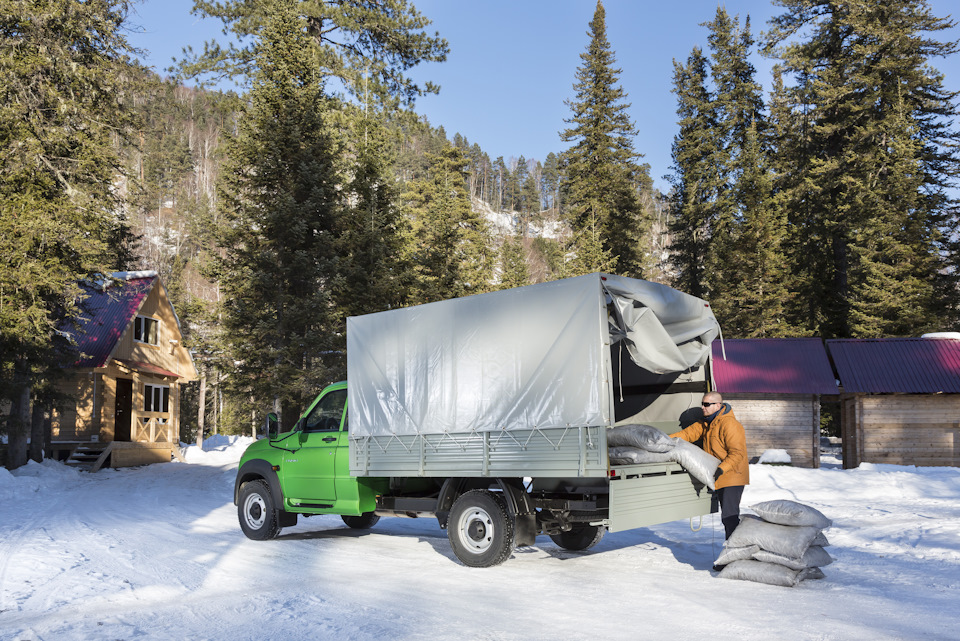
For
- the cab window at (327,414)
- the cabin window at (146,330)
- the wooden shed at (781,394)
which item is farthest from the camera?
the cabin window at (146,330)

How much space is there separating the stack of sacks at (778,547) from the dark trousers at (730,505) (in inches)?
12.9

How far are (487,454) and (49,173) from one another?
17.5m

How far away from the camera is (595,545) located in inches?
405

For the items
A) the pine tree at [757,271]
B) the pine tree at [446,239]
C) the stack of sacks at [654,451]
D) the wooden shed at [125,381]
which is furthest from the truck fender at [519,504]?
the pine tree at [757,271]

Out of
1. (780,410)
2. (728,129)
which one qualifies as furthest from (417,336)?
(728,129)

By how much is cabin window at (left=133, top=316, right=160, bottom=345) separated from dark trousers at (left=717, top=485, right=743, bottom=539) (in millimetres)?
A: 27384

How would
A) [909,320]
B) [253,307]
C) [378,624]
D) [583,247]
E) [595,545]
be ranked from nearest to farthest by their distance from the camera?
[378,624], [595,545], [253,307], [909,320], [583,247]

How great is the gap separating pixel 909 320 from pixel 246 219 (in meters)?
26.4

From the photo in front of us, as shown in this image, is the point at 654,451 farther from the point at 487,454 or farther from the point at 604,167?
the point at 604,167

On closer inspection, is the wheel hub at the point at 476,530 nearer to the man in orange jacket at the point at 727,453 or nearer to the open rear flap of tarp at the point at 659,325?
the open rear flap of tarp at the point at 659,325

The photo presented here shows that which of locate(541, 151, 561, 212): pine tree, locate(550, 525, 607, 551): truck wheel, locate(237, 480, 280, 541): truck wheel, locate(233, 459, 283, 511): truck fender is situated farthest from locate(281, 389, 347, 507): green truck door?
locate(541, 151, 561, 212): pine tree

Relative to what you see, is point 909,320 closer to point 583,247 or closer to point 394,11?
point 583,247

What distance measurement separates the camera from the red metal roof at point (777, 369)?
24.9 m

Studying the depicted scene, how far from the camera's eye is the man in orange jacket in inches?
322
